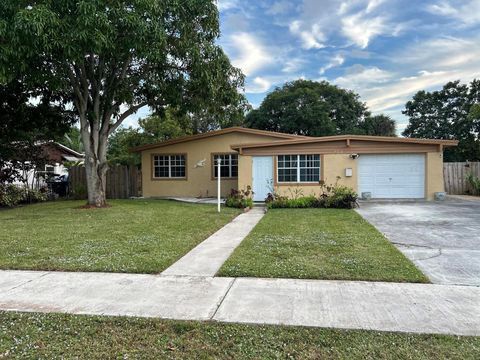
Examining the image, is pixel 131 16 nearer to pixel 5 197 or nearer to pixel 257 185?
pixel 257 185

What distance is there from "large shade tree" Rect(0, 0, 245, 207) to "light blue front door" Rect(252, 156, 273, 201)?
9.46 ft

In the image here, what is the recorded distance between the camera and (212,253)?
21.3 ft

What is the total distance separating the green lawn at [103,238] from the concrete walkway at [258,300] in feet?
2.11

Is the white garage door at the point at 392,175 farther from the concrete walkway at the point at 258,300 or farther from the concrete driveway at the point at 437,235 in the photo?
the concrete walkway at the point at 258,300

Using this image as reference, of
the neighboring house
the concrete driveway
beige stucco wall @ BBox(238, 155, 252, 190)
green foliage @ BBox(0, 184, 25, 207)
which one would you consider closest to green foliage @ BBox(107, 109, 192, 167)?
the neighboring house

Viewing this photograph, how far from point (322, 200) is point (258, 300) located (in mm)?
10388

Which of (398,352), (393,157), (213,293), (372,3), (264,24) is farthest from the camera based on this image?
(393,157)

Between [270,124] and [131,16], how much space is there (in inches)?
1113

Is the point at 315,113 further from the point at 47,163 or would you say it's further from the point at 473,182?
the point at 47,163

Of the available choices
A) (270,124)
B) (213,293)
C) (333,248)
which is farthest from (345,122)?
(213,293)

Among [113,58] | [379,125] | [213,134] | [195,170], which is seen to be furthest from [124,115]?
[379,125]

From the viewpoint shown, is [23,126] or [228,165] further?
[228,165]

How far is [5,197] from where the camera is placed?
49.9ft

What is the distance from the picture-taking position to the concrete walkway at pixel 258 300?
11.8 ft
